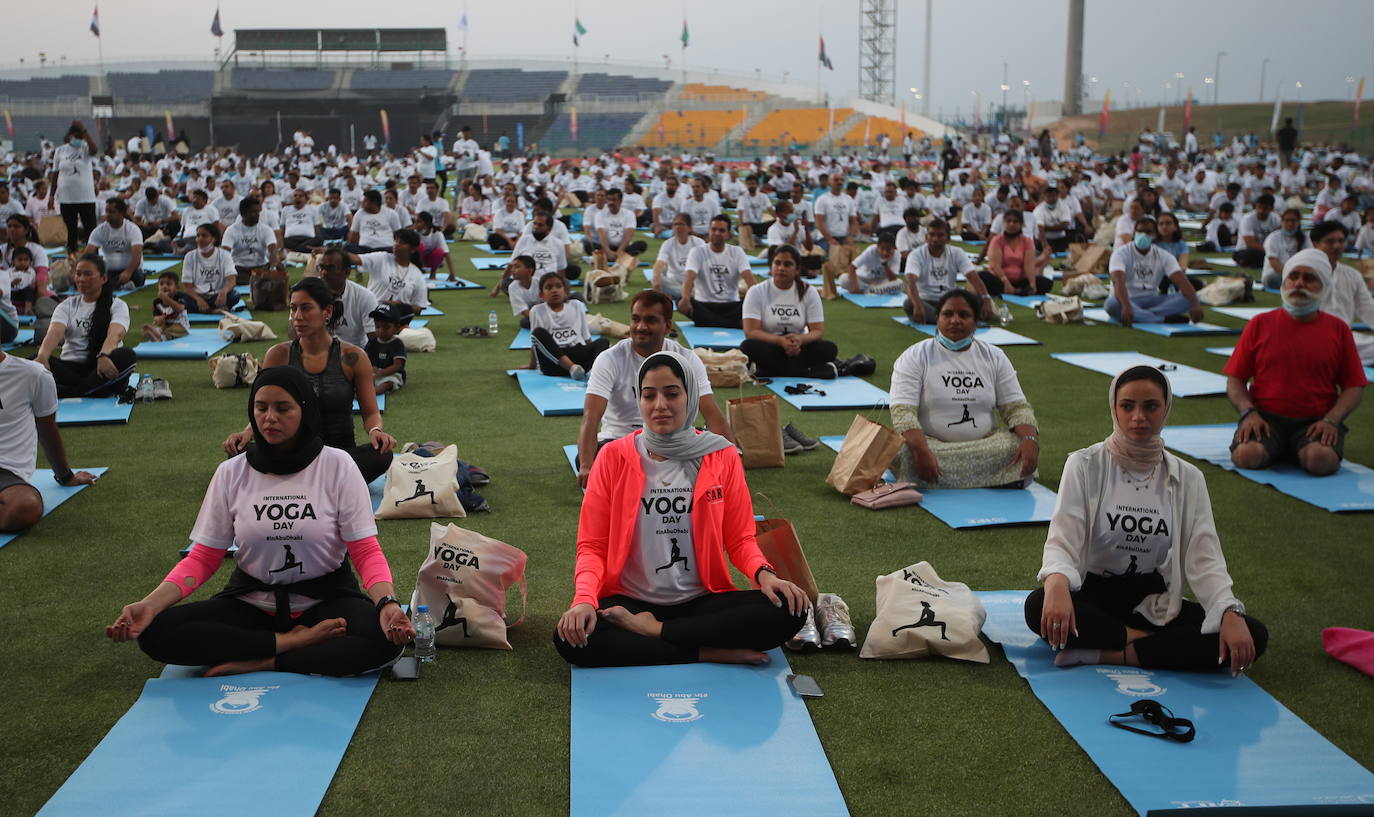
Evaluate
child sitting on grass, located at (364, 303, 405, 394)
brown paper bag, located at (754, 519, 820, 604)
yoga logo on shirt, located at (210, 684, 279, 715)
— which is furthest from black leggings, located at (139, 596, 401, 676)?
child sitting on grass, located at (364, 303, 405, 394)

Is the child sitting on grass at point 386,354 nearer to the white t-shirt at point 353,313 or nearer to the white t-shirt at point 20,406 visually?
the white t-shirt at point 353,313

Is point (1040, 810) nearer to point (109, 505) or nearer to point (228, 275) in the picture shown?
point (109, 505)

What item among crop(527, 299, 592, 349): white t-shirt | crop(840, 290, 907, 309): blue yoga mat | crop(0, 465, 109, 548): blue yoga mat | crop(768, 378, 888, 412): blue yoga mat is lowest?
crop(0, 465, 109, 548): blue yoga mat

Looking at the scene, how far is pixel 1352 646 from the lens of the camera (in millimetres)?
4578

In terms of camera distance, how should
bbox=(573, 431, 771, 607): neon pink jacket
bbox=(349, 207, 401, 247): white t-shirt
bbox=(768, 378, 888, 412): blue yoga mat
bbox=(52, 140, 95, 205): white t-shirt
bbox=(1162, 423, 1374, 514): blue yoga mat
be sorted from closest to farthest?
bbox=(573, 431, 771, 607): neon pink jacket
bbox=(1162, 423, 1374, 514): blue yoga mat
bbox=(768, 378, 888, 412): blue yoga mat
bbox=(52, 140, 95, 205): white t-shirt
bbox=(349, 207, 401, 247): white t-shirt

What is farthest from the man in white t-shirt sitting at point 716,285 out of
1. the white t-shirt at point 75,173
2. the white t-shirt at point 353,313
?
the white t-shirt at point 75,173

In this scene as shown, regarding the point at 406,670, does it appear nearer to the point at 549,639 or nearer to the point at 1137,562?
the point at 549,639

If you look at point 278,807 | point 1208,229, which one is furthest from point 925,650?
point 1208,229

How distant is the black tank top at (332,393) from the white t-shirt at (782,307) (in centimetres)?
438

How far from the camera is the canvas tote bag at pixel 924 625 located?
457 cm

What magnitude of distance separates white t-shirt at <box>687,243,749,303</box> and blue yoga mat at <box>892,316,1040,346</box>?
1.96m

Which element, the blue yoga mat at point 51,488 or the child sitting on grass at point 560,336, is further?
the child sitting on grass at point 560,336

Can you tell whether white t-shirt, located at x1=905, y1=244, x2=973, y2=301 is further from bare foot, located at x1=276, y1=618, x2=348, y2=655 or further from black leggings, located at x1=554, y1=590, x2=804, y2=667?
bare foot, located at x1=276, y1=618, x2=348, y2=655

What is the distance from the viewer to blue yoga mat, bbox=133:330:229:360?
1116cm
